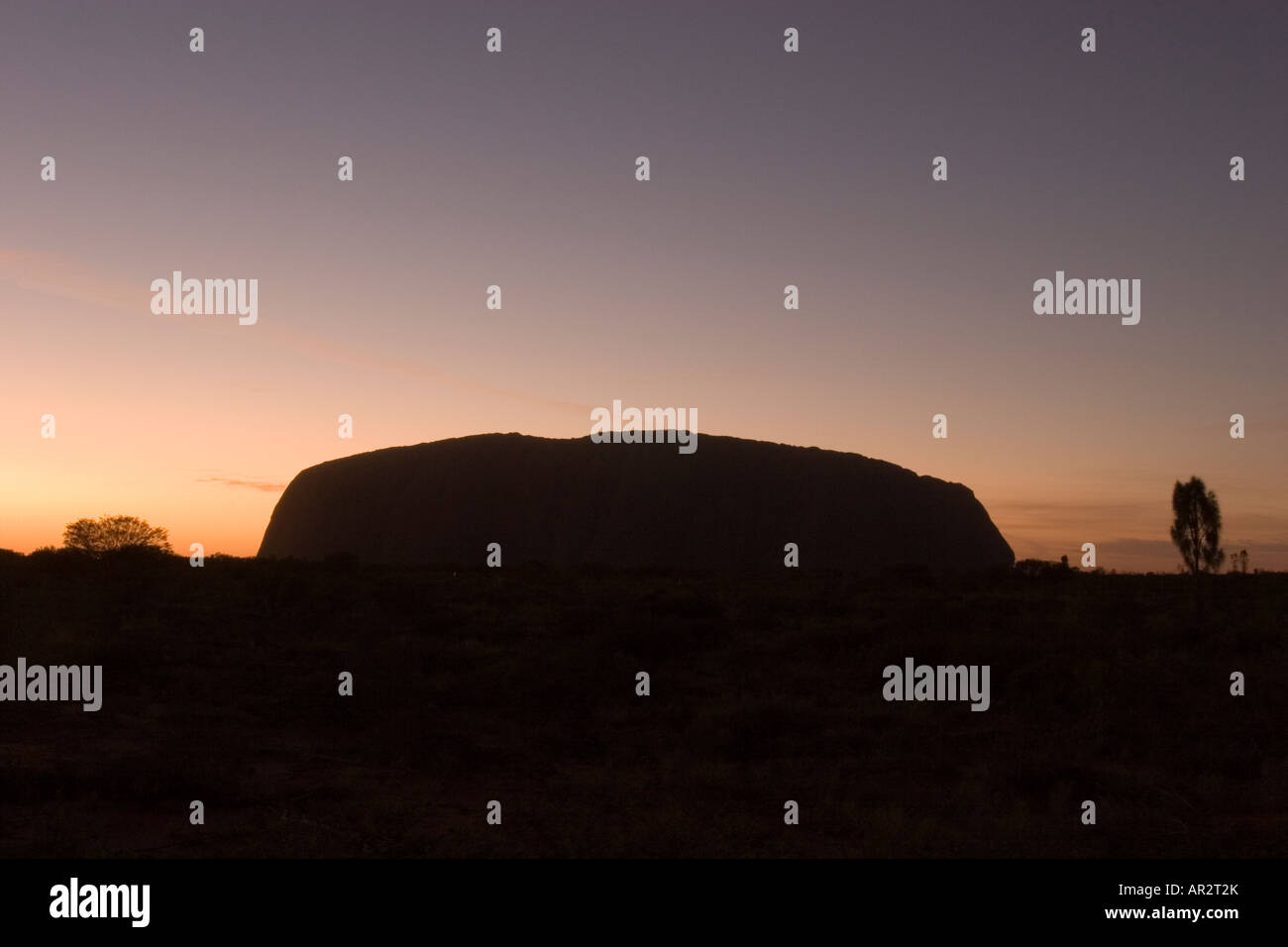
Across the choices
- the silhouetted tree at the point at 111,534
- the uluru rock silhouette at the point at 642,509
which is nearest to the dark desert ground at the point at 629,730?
the silhouetted tree at the point at 111,534

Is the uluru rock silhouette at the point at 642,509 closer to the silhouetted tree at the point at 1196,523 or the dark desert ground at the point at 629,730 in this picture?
the silhouetted tree at the point at 1196,523

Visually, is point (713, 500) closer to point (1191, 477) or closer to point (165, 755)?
point (1191, 477)

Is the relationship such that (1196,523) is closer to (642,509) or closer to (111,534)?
A: (642,509)

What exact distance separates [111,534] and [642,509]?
3336 cm

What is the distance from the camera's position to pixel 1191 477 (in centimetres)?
6191

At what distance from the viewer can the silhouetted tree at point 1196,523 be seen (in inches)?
2406

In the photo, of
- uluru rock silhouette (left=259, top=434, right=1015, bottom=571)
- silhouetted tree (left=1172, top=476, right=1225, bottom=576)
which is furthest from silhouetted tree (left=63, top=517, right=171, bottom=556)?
silhouetted tree (left=1172, top=476, right=1225, bottom=576)

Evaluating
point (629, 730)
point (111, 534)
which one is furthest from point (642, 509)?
point (629, 730)

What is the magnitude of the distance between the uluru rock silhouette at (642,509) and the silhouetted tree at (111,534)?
943 inches

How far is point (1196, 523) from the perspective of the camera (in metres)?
61.8

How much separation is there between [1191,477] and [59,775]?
6585cm

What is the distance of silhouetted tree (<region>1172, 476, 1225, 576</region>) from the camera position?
61125 mm
